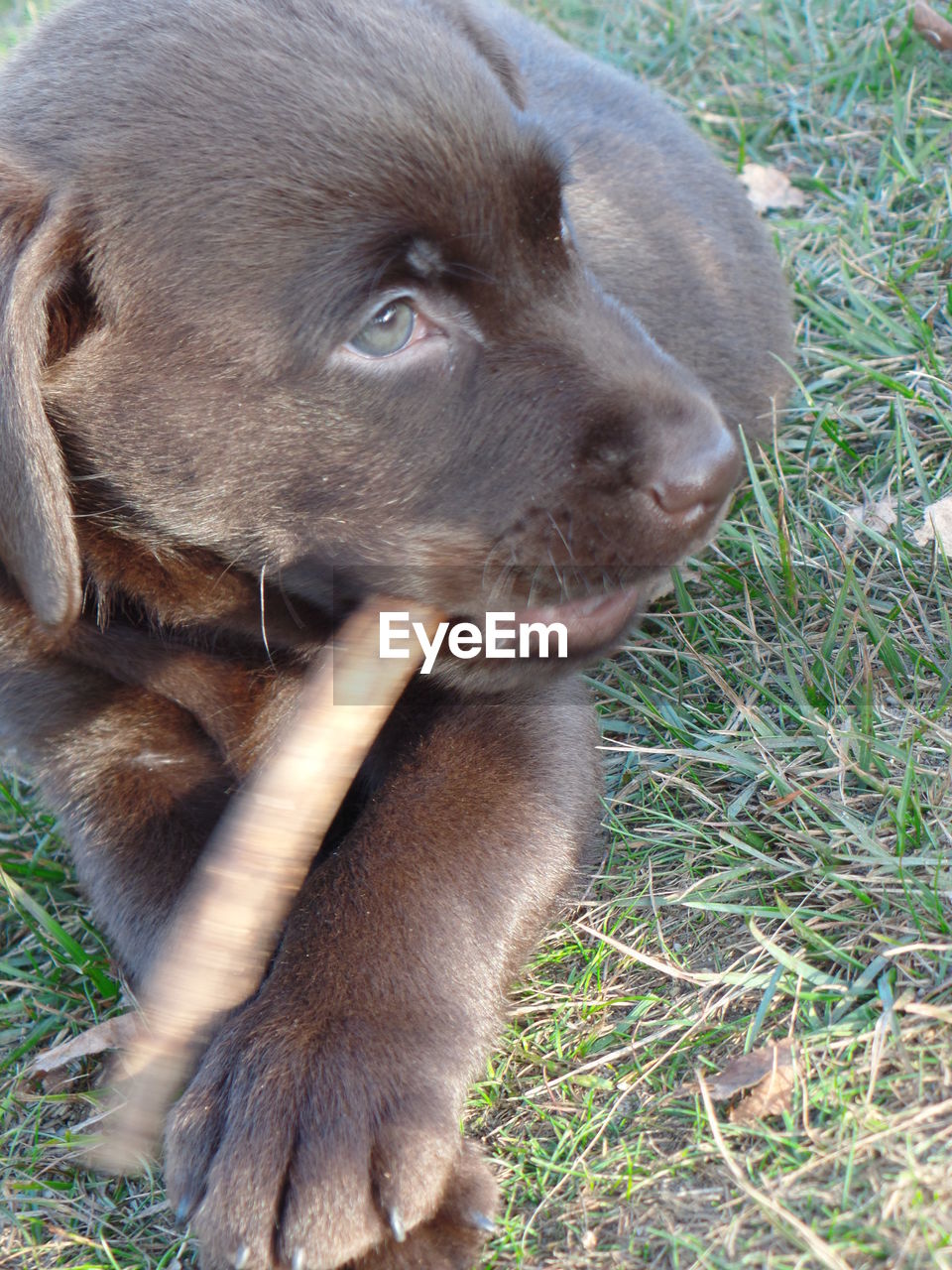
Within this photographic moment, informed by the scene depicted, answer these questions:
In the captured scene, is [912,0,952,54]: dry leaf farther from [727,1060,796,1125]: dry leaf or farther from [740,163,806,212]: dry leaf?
[727,1060,796,1125]: dry leaf

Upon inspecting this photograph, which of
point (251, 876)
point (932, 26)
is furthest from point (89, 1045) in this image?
point (932, 26)

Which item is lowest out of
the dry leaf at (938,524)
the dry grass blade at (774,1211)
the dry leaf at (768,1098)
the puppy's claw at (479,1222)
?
the puppy's claw at (479,1222)

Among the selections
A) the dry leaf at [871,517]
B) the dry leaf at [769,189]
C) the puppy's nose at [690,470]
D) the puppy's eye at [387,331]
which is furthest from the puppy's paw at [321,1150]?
the dry leaf at [769,189]

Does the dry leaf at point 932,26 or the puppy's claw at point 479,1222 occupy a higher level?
the dry leaf at point 932,26

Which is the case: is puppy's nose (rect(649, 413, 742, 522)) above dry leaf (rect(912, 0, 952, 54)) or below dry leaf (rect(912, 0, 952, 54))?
above

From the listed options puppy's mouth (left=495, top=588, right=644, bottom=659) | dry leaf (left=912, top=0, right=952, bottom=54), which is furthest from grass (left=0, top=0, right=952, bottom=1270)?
dry leaf (left=912, top=0, right=952, bottom=54)

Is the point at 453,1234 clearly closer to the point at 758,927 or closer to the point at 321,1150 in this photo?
the point at 321,1150

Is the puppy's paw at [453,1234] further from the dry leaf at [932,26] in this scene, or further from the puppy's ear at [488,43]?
the dry leaf at [932,26]

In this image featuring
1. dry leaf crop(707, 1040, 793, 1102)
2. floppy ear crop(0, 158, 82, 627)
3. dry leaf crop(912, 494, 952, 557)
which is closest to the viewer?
dry leaf crop(707, 1040, 793, 1102)
